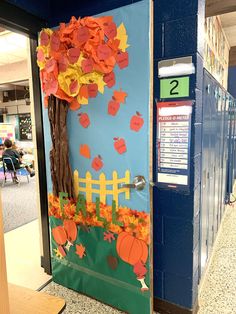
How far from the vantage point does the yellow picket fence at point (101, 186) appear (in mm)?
1681

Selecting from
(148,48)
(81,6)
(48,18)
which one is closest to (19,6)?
(48,18)

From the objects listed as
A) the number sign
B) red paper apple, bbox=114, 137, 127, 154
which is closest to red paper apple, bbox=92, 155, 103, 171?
red paper apple, bbox=114, 137, 127, 154

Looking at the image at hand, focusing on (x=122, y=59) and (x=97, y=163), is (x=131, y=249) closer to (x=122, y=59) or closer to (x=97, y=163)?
(x=97, y=163)

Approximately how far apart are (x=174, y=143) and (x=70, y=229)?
43.3 inches

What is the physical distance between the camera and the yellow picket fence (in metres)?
1.68

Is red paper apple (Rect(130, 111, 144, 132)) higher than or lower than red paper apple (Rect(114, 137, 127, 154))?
higher

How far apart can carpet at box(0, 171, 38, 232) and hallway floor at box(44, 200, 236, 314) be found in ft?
6.00

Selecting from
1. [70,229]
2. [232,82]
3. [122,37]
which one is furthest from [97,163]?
[232,82]

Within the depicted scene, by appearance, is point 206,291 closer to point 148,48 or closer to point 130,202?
point 130,202

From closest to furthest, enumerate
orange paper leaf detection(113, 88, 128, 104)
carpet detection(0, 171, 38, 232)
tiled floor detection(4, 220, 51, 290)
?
orange paper leaf detection(113, 88, 128, 104), tiled floor detection(4, 220, 51, 290), carpet detection(0, 171, 38, 232)

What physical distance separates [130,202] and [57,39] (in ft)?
4.19

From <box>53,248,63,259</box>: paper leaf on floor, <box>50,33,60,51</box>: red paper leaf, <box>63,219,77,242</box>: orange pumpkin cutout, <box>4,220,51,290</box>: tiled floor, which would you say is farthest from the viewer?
<box>4,220,51,290</box>: tiled floor

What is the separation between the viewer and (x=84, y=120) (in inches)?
70.7

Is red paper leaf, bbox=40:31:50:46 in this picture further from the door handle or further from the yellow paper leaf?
the door handle
